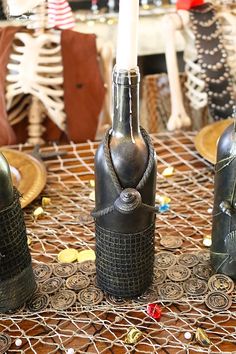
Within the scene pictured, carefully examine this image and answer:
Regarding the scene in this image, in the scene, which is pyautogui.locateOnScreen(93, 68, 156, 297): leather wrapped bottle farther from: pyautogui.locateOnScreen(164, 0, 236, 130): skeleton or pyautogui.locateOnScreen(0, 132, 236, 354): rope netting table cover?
pyautogui.locateOnScreen(164, 0, 236, 130): skeleton

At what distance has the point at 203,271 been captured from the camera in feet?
2.11

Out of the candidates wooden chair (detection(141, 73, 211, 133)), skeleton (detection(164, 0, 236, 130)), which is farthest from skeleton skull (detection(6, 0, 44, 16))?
wooden chair (detection(141, 73, 211, 133))

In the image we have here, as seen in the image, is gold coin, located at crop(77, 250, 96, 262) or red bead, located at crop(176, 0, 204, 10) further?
red bead, located at crop(176, 0, 204, 10)

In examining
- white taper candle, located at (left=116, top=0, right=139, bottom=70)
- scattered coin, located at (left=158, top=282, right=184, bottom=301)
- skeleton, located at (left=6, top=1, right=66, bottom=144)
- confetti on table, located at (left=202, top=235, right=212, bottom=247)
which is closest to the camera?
white taper candle, located at (left=116, top=0, right=139, bottom=70)

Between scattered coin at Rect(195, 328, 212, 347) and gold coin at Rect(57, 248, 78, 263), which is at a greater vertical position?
scattered coin at Rect(195, 328, 212, 347)

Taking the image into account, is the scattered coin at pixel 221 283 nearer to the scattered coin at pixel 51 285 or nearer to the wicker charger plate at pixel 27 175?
the scattered coin at pixel 51 285

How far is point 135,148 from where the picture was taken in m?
0.54

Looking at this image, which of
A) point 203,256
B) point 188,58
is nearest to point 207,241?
point 203,256

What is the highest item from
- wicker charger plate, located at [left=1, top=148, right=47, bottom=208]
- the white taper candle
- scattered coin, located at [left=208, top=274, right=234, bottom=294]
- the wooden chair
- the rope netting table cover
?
the white taper candle

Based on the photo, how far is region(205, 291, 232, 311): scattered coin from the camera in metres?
0.58

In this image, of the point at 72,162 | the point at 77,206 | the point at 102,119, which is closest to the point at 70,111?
the point at 102,119

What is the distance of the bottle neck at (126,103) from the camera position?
0.51 metres

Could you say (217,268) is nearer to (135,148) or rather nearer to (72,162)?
(135,148)

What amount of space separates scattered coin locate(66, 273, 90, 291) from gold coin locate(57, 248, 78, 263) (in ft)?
0.12
